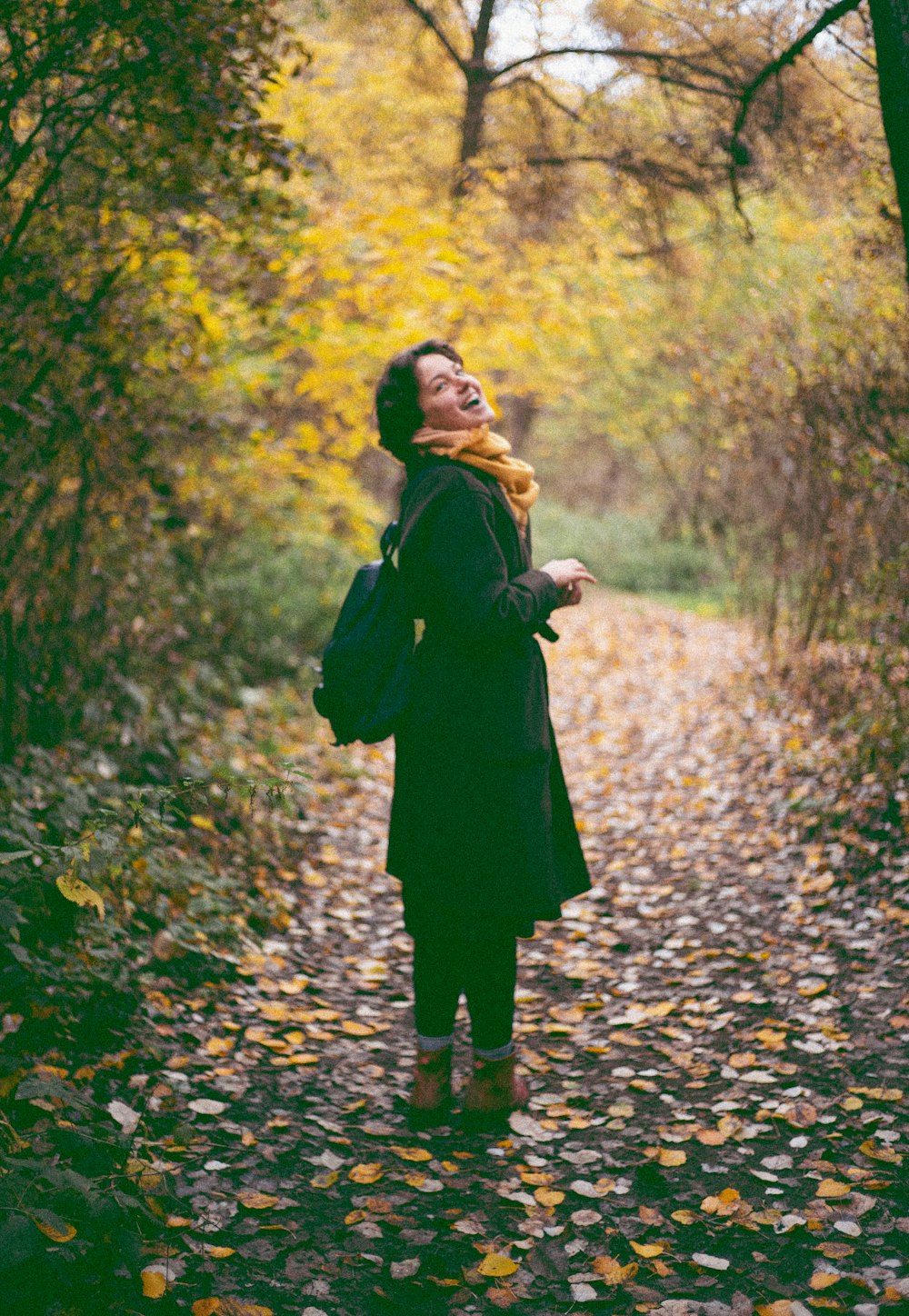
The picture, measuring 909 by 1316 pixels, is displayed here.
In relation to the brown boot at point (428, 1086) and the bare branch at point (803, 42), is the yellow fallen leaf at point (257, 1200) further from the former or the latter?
the bare branch at point (803, 42)

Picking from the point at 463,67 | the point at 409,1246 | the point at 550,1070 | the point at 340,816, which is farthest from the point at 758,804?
the point at 463,67

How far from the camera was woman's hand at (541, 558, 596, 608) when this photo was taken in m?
2.75

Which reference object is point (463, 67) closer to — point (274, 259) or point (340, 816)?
point (274, 259)

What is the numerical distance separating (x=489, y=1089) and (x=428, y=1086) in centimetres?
18

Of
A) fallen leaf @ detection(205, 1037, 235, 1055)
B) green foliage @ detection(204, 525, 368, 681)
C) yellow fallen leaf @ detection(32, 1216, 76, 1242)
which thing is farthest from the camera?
green foliage @ detection(204, 525, 368, 681)

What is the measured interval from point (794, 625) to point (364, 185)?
501 cm

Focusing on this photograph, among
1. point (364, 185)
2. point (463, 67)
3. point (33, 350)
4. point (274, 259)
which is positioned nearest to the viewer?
point (33, 350)

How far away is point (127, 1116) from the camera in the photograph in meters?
2.69

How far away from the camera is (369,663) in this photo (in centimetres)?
272

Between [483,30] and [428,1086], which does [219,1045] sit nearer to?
[428,1086]

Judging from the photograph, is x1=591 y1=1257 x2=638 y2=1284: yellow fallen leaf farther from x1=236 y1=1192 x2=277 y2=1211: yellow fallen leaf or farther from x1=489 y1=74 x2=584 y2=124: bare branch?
x1=489 y1=74 x2=584 y2=124: bare branch

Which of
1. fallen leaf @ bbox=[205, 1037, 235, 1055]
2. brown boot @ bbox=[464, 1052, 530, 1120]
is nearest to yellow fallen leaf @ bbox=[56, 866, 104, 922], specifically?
fallen leaf @ bbox=[205, 1037, 235, 1055]

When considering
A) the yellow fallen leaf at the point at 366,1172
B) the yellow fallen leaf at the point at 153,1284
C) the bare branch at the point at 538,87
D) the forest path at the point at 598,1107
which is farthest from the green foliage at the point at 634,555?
the yellow fallen leaf at the point at 153,1284

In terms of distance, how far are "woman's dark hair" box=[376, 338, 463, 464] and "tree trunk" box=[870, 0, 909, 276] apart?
1.38 meters
